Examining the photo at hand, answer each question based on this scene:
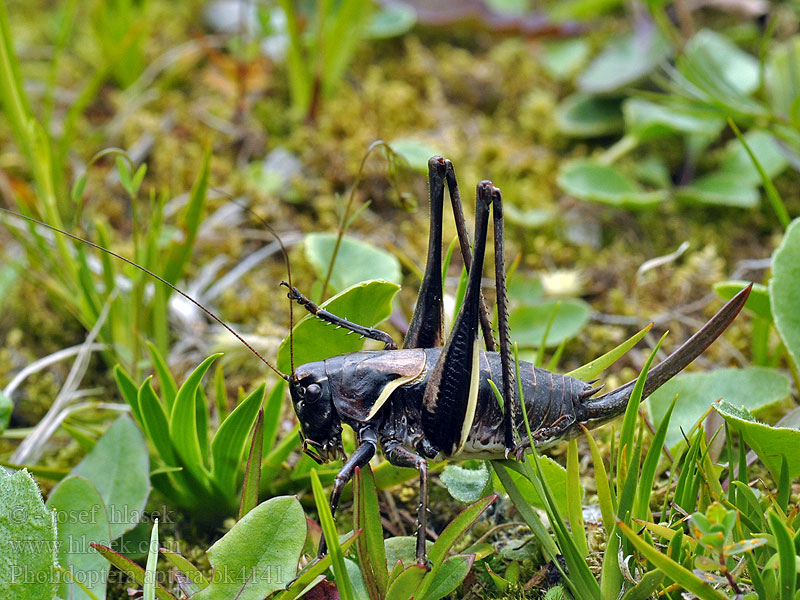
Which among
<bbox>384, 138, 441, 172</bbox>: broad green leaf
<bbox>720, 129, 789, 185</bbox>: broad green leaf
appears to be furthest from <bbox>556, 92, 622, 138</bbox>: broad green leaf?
<bbox>384, 138, 441, 172</bbox>: broad green leaf

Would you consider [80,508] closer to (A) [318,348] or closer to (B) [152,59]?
(A) [318,348]

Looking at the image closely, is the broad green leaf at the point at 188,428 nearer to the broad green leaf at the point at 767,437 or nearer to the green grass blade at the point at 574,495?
the green grass blade at the point at 574,495

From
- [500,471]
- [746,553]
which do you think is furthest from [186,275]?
[746,553]

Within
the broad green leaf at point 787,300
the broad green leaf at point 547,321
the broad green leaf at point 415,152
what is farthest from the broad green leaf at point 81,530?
the broad green leaf at point 787,300

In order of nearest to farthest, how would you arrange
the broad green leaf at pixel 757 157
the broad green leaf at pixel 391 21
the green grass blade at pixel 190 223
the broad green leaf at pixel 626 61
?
the green grass blade at pixel 190 223, the broad green leaf at pixel 757 157, the broad green leaf at pixel 626 61, the broad green leaf at pixel 391 21

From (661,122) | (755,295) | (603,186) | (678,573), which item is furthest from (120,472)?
(661,122)

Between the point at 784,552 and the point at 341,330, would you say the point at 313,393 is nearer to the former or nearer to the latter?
the point at 341,330

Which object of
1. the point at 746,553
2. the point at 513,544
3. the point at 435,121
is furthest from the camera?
the point at 435,121
